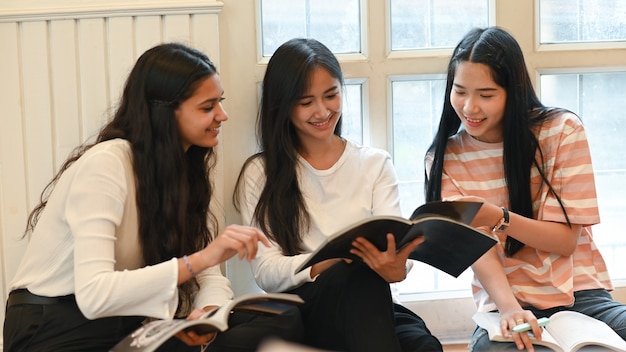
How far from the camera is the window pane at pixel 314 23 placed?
2.08 metres

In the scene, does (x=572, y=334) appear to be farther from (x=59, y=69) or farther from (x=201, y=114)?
(x=59, y=69)

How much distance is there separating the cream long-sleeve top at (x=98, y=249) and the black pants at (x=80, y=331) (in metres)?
0.04

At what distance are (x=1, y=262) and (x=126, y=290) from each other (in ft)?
2.04

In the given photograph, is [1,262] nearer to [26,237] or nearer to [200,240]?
[26,237]

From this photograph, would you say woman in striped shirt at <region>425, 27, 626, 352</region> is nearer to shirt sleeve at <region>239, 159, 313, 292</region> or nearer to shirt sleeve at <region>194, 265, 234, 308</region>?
shirt sleeve at <region>239, 159, 313, 292</region>

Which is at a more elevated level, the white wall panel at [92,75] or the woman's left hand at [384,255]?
the white wall panel at [92,75]

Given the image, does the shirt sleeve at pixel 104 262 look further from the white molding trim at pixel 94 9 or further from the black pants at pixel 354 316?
the white molding trim at pixel 94 9

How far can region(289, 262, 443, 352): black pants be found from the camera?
1559mm

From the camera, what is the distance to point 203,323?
1.35 m

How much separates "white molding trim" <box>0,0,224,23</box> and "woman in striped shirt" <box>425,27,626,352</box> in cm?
65

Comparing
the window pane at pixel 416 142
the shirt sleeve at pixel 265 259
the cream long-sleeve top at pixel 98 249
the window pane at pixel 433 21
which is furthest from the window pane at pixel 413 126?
the cream long-sleeve top at pixel 98 249

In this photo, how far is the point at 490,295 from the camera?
182 cm

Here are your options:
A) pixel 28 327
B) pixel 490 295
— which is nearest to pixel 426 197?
pixel 490 295

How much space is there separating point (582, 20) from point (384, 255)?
97 cm
